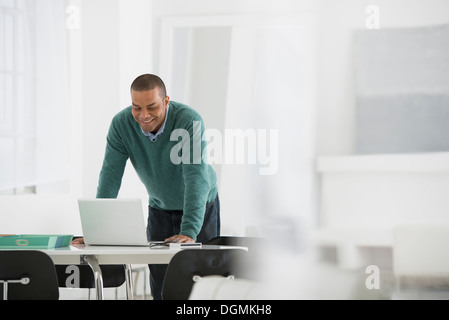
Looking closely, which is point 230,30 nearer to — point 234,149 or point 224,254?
point 234,149

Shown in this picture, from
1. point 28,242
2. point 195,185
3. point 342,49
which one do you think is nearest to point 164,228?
point 195,185

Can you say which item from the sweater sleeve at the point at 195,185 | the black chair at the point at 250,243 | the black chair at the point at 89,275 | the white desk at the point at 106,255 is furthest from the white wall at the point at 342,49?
the white desk at the point at 106,255

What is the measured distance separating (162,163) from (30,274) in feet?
2.62

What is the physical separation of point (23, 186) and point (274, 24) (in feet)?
6.00

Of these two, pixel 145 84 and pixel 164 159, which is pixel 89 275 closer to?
pixel 164 159

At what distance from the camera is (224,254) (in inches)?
78.8

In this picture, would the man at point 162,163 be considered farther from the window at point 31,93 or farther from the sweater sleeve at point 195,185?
the window at point 31,93

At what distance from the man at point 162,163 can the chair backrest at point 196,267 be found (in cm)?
28

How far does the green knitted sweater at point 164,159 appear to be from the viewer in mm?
2414

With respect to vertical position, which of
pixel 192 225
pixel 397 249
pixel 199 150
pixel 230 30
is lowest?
pixel 397 249

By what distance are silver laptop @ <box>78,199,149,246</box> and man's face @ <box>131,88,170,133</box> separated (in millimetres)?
447
